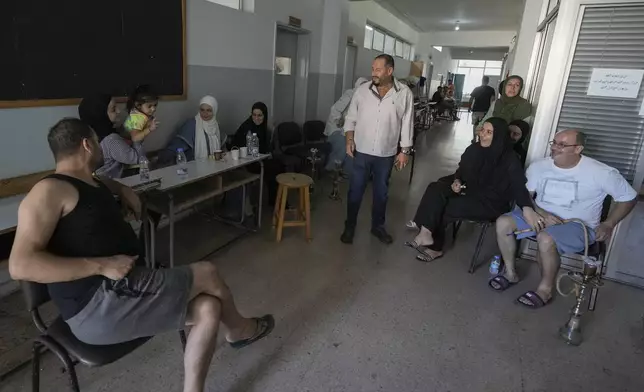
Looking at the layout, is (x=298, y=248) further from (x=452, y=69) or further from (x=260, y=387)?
(x=452, y=69)

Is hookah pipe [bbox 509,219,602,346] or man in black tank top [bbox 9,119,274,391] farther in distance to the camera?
hookah pipe [bbox 509,219,602,346]

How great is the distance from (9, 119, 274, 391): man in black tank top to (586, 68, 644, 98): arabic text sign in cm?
277

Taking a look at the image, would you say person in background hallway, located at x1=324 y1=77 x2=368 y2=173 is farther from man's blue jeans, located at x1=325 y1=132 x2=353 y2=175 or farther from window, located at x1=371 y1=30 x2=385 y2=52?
window, located at x1=371 y1=30 x2=385 y2=52

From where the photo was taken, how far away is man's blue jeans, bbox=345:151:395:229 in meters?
3.07

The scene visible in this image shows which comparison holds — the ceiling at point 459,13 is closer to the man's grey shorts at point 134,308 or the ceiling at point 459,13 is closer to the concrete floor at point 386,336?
the concrete floor at point 386,336

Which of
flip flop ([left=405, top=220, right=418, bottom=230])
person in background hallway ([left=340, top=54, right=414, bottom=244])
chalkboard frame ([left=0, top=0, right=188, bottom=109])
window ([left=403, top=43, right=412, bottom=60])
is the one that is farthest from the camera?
window ([left=403, top=43, right=412, bottom=60])

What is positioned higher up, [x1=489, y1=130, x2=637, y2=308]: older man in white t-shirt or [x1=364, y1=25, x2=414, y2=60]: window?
[x1=364, y1=25, x2=414, y2=60]: window

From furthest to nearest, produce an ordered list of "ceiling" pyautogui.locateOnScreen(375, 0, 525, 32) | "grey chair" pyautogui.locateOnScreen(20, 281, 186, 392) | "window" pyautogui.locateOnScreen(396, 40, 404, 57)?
"window" pyautogui.locateOnScreen(396, 40, 404, 57), "ceiling" pyautogui.locateOnScreen(375, 0, 525, 32), "grey chair" pyautogui.locateOnScreen(20, 281, 186, 392)

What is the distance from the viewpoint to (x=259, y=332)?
185 cm

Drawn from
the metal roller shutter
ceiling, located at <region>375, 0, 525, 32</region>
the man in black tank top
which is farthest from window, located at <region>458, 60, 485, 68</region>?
the man in black tank top

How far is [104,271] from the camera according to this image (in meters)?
1.24

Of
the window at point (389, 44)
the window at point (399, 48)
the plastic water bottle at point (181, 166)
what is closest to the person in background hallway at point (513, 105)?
the plastic water bottle at point (181, 166)

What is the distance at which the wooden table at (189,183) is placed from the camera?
232cm

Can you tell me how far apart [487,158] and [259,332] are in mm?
2006
